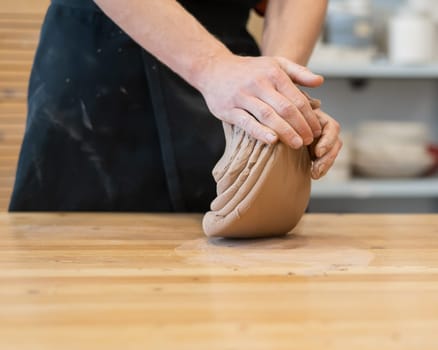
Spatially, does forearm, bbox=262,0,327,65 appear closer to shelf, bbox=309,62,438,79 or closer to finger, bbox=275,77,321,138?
finger, bbox=275,77,321,138

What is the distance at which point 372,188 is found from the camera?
203 centimetres

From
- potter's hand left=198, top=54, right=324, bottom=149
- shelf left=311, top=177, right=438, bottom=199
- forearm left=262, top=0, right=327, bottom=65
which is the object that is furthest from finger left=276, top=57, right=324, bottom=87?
shelf left=311, top=177, right=438, bottom=199

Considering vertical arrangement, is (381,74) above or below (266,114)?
below

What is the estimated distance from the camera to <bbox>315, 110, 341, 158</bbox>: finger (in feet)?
2.89

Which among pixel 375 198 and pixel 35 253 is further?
pixel 375 198

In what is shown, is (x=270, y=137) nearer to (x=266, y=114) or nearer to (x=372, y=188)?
(x=266, y=114)

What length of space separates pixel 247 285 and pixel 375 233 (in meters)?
0.34

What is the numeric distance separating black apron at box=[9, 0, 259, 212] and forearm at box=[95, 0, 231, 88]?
0.52ft

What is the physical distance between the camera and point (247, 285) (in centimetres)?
66

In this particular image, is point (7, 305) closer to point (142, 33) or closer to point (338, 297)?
point (338, 297)

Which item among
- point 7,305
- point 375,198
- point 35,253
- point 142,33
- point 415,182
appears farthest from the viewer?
point 375,198

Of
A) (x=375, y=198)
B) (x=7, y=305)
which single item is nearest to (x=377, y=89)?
(x=375, y=198)

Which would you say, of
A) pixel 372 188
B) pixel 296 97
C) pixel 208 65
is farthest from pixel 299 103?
pixel 372 188

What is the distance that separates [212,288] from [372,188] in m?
A: 1.44
